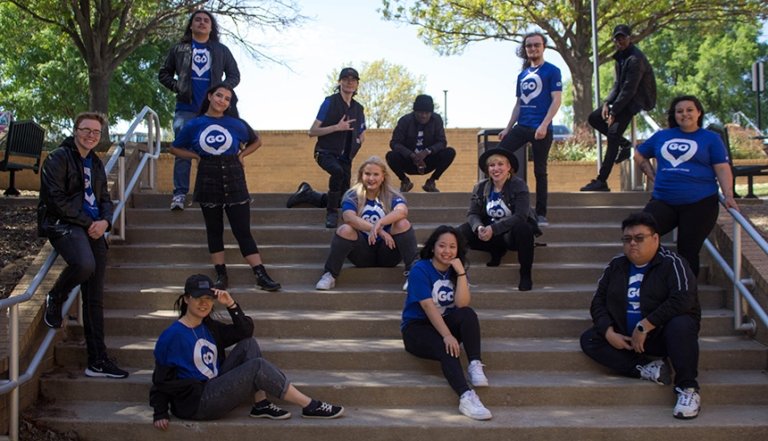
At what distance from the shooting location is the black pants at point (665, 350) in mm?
5117

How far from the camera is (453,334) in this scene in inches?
215

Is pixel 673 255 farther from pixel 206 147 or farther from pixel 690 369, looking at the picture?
pixel 206 147

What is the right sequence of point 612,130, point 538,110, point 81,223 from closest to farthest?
point 81,223, point 538,110, point 612,130

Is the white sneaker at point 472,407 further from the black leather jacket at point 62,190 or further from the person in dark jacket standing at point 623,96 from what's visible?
the person in dark jacket standing at point 623,96

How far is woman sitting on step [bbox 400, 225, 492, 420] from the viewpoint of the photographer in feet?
17.4

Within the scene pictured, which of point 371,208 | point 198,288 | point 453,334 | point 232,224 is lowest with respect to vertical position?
point 453,334

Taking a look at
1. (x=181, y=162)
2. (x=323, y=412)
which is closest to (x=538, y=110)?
(x=181, y=162)

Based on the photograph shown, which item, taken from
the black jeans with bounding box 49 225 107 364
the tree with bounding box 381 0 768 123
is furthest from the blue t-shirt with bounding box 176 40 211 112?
the tree with bounding box 381 0 768 123

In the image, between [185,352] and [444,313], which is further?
[444,313]

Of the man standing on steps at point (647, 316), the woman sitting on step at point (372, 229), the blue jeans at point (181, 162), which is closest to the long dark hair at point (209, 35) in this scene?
the blue jeans at point (181, 162)

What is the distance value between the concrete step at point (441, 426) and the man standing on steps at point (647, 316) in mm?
188

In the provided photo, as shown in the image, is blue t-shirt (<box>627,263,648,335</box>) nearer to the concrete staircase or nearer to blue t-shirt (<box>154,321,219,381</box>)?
the concrete staircase

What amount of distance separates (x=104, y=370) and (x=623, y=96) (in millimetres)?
5783

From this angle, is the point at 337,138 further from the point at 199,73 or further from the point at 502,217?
the point at 502,217
